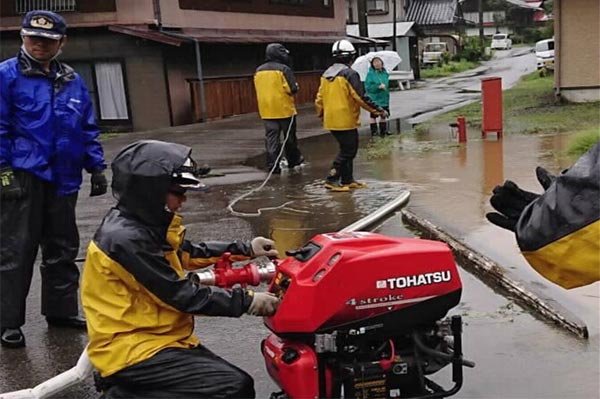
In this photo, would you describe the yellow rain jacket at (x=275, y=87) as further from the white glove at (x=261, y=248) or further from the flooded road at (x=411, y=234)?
the white glove at (x=261, y=248)

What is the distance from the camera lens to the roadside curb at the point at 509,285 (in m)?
4.75

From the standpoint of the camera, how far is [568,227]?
5.93ft

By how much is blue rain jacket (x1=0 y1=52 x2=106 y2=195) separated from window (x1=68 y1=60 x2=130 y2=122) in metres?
17.4

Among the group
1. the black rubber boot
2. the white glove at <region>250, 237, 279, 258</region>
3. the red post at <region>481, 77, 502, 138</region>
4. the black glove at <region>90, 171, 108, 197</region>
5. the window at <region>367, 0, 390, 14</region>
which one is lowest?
the black rubber boot

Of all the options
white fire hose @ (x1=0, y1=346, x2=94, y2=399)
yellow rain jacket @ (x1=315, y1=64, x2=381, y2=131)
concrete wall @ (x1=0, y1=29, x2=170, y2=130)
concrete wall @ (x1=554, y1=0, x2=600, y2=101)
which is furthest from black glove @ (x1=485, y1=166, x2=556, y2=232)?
concrete wall @ (x1=0, y1=29, x2=170, y2=130)

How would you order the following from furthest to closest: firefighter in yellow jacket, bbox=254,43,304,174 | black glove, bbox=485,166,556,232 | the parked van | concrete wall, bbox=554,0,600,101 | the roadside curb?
the parked van → concrete wall, bbox=554,0,600,101 → firefighter in yellow jacket, bbox=254,43,304,174 → the roadside curb → black glove, bbox=485,166,556,232

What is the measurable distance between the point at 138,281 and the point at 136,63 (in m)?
19.3

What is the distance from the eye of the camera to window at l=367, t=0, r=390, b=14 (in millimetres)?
55719

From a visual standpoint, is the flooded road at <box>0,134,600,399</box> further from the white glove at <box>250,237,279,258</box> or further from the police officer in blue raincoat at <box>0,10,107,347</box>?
the white glove at <box>250,237,279,258</box>

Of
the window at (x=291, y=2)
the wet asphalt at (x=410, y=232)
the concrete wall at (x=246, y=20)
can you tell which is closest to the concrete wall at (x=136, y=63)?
the concrete wall at (x=246, y=20)

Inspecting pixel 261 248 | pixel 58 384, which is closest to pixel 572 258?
pixel 261 248

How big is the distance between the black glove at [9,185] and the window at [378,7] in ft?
173

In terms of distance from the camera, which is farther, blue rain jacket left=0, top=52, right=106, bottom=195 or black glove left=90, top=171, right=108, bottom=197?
black glove left=90, top=171, right=108, bottom=197

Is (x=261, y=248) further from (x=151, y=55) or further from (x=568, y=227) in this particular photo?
(x=151, y=55)
